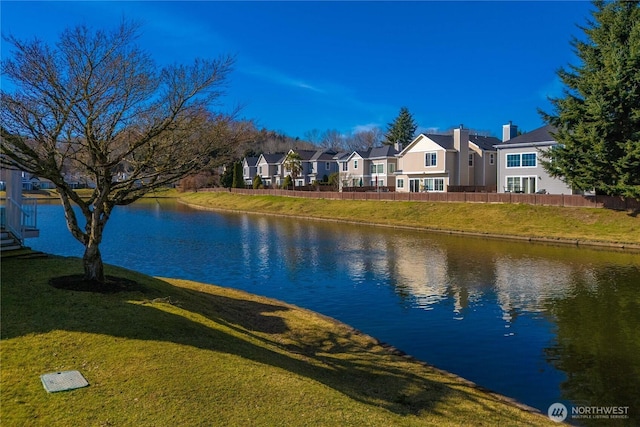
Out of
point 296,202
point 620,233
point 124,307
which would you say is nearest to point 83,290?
point 124,307

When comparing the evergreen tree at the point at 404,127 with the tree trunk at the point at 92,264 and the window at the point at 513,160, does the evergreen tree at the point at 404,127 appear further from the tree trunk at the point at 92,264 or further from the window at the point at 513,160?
the tree trunk at the point at 92,264

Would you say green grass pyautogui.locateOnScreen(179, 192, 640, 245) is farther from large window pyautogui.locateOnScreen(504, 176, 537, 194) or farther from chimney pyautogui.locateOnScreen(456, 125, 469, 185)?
chimney pyautogui.locateOnScreen(456, 125, 469, 185)

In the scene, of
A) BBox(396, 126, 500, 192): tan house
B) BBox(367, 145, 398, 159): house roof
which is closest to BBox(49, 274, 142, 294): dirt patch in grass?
BBox(396, 126, 500, 192): tan house

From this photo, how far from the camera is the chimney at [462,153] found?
5872 cm

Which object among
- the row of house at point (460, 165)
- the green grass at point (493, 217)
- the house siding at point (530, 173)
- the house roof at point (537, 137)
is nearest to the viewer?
the green grass at point (493, 217)

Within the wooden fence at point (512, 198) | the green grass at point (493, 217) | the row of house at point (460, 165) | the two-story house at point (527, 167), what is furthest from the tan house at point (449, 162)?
the green grass at point (493, 217)

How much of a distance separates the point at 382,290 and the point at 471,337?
6094 mm

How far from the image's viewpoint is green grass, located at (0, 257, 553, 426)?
5957 mm

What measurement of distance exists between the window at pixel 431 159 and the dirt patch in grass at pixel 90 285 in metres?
50.8

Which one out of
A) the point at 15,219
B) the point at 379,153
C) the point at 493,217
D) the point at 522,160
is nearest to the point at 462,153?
the point at 522,160

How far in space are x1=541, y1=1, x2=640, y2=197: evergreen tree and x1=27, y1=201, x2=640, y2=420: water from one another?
905 centimetres

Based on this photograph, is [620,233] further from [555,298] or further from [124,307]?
[124,307]

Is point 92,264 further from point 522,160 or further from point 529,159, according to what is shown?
point 522,160

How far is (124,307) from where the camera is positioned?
33.5ft
